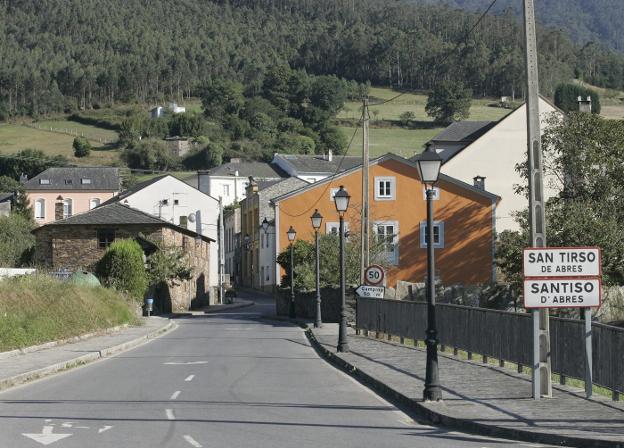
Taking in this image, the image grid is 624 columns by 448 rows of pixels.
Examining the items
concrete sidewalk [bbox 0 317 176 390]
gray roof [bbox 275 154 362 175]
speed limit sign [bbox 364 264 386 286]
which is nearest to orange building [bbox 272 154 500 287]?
concrete sidewalk [bbox 0 317 176 390]

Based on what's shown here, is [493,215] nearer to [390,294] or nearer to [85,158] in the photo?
[390,294]

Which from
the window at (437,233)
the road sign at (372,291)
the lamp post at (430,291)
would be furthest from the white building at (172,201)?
the lamp post at (430,291)

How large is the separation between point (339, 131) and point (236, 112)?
30.5 meters

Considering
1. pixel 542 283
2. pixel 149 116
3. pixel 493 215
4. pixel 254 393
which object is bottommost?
pixel 254 393

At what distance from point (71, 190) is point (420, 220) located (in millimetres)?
67661

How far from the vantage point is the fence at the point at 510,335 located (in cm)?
1609

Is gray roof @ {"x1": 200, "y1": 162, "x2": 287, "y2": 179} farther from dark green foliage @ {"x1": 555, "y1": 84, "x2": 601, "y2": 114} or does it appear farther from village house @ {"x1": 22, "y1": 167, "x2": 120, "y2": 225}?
dark green foliage @ {"x1": 555, "y1": 84, "x2": 601, "y2": 114}

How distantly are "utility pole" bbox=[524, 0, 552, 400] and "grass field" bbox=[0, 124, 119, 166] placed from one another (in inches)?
5494

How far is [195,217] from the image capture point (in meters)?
96.8

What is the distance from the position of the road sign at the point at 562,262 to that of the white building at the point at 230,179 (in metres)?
121

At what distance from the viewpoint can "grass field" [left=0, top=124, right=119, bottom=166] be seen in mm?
156875

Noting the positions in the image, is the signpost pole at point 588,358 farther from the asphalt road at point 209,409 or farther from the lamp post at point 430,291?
the asphalt road at point 209,409

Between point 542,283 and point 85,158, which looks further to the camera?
point 85,158

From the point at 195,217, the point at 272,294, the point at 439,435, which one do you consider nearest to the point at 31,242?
the point at 195,217
